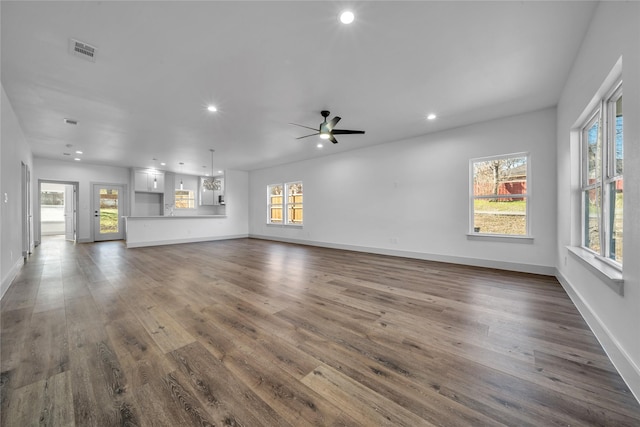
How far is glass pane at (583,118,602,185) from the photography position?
248 cm

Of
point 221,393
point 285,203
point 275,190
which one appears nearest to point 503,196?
point 221,393

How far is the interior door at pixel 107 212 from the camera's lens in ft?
28.1

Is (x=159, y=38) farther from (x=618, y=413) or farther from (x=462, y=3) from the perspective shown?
(x=618, y=413)

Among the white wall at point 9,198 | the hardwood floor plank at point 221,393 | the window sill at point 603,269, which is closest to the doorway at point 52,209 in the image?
the white wall at point 9,198

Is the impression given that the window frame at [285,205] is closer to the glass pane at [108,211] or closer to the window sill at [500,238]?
the window sill at [500,238]

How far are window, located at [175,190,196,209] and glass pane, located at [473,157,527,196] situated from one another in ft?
34.6

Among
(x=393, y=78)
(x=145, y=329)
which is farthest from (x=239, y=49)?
(x=145, y=329)

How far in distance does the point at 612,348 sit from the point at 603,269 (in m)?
0.58

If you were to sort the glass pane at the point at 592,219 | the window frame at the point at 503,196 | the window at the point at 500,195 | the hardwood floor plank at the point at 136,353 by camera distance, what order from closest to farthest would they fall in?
the hardwood floor plank at the point at 136,353 → the glass pane at the point at 592,219 → the window frame at the point at 503,196 → the window at the point at 500,195

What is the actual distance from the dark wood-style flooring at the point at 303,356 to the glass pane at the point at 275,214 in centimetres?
543

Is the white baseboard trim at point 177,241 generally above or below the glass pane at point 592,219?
below

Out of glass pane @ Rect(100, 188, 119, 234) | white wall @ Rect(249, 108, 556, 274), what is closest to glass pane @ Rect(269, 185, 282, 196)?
white wall @ Rect(249, 108, 556, 274)

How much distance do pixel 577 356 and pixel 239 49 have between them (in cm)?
393

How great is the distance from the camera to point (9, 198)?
3.63 m
